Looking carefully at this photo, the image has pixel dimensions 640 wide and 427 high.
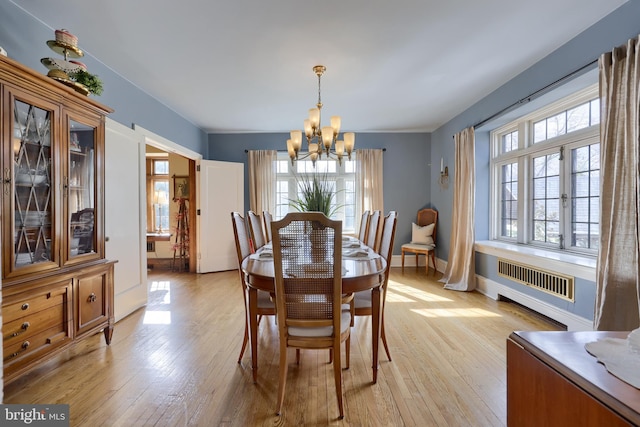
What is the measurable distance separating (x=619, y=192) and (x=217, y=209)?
16.0ft

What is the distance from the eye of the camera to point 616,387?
757 millimetres

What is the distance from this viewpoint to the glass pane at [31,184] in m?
1.69

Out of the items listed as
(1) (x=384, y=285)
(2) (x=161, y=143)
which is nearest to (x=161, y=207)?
(2) (x=161, y=143)

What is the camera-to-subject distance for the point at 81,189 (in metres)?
2.17

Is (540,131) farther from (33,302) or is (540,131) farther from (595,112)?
(33,302)

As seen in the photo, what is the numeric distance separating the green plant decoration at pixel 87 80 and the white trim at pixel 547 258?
407cm

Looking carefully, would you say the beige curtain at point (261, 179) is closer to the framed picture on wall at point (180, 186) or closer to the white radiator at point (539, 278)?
the framed picture on wall at point (180, 186)

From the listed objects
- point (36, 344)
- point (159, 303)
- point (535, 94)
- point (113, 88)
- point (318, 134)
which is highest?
point (113, 88)

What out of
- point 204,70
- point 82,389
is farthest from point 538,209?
point 82,389

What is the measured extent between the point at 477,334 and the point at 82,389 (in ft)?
9.55

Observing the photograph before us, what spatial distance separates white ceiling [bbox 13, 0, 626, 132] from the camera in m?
2.02

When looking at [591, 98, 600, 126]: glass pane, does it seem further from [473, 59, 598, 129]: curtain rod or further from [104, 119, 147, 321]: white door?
[104, 119, 147, 321]: white door

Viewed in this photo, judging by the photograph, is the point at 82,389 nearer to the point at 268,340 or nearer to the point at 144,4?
the point at 268,340

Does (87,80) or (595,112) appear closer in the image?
(87,80)
